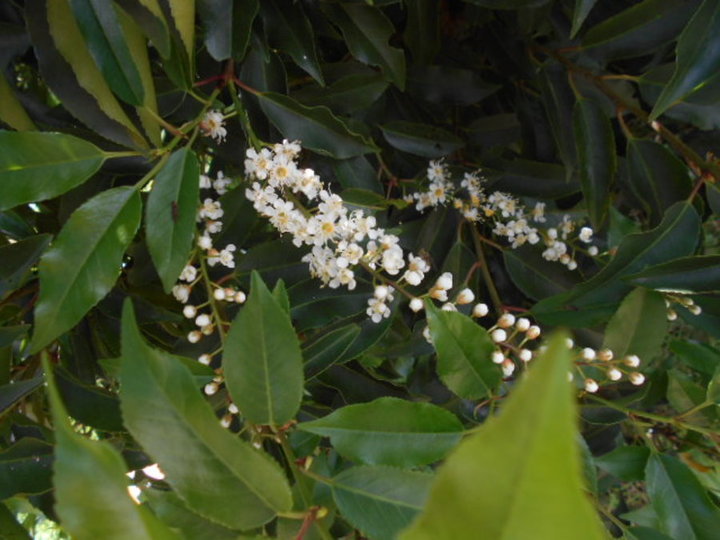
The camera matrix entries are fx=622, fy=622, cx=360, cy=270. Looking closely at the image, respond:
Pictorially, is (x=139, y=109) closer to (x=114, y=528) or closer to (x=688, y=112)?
(x=114, y=528)

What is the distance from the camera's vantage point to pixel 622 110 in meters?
0.88

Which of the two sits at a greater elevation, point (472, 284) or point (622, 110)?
point (622, 110)

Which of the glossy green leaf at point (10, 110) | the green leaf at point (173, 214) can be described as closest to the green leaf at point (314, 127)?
the green leaf at point (173, 214)

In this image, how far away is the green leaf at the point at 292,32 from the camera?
2.47ft

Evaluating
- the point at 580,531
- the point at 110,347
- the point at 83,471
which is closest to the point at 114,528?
the point at 83,471

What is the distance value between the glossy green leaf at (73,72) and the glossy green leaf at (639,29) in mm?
635

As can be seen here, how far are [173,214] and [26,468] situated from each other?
12.1 inches

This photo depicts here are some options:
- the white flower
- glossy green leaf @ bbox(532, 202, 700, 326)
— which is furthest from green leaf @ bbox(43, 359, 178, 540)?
glossy green leaf @ bbox(532, 202, 700, 326)

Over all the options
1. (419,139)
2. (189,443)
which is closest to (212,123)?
(419,139)

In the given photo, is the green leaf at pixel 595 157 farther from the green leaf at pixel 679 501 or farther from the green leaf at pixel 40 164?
the green leaf at pixel 40 164

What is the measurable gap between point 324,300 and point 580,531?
57 centimetres

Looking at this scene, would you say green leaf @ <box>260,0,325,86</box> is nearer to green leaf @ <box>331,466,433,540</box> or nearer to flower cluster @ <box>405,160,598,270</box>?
flower cluster @ <box>405,160,598,270</box>

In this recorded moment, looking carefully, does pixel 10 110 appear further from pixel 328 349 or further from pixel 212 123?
pixel 328 349

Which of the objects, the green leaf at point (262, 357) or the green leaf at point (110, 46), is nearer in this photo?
the green leaf at point (262, 357)
